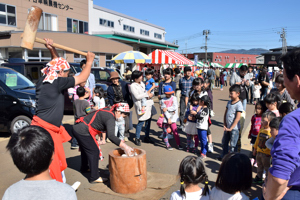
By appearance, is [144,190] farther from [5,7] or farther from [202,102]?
[5,7]

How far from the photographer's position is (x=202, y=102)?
562 centimetres

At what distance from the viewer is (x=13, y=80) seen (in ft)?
25.2

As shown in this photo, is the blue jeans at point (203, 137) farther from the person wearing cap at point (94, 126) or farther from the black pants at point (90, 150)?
the black pants at point (90, 150)

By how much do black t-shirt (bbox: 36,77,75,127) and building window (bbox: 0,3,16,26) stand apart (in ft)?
63.2

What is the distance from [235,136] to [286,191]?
353cm

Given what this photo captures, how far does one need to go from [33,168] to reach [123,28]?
3633 cm

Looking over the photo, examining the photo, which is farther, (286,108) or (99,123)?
(99,123)

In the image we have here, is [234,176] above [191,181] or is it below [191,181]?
above

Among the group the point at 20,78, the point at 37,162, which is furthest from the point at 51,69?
the point at 20,78

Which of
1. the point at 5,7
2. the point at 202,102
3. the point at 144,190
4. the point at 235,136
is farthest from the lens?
the point at 5,7

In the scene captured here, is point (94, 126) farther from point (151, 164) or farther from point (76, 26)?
point (76, 26)

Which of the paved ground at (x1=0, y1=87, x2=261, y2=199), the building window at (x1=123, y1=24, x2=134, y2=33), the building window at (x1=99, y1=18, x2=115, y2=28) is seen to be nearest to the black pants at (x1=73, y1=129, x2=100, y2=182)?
the paved ground at (x1=0, y1=87, x2=261, y2=199)

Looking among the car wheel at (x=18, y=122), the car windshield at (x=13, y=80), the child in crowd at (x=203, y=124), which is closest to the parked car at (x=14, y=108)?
the car wheel at (x=18, y=122)

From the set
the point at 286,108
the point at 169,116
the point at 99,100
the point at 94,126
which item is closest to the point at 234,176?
the point at 286,108
